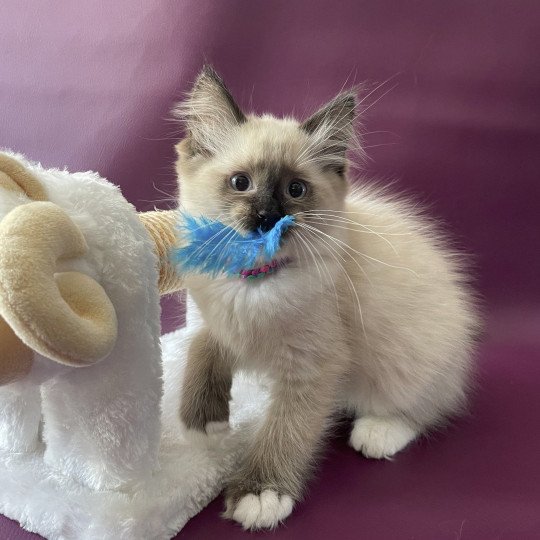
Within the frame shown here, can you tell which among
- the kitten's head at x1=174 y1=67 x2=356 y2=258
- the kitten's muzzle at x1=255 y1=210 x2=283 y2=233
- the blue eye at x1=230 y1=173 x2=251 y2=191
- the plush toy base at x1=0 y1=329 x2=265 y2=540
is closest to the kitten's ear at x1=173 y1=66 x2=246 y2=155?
the kitten's head at x1=174 y1=67 x2=356 y2=258

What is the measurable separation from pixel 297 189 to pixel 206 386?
Answer: 16.6 inches

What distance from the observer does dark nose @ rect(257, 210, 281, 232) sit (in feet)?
3.27

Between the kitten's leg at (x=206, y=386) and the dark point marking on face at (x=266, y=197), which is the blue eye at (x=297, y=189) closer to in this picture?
the dark point marking on face at (x=266, y=197)

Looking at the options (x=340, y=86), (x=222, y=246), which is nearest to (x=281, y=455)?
(x=222, y=246)

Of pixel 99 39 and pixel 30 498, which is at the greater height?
pixel 99 39

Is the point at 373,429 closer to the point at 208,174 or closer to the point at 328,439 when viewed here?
the point at 328,439

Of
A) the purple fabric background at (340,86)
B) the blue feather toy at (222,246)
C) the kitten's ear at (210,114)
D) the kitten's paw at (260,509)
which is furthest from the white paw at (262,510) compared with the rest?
the purple fabric background at (340,86)

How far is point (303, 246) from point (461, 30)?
3.28 feet

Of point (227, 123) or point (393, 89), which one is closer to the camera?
point (227, 123)

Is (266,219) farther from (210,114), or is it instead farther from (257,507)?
(257,507)

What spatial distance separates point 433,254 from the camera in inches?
54.6

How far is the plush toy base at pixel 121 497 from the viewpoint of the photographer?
95 cm

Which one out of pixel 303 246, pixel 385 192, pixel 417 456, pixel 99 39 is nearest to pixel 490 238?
pixel 385 192

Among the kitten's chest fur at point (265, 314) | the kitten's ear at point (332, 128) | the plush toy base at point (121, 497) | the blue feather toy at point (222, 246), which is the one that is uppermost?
the kitten's ear at point (332, 128)
